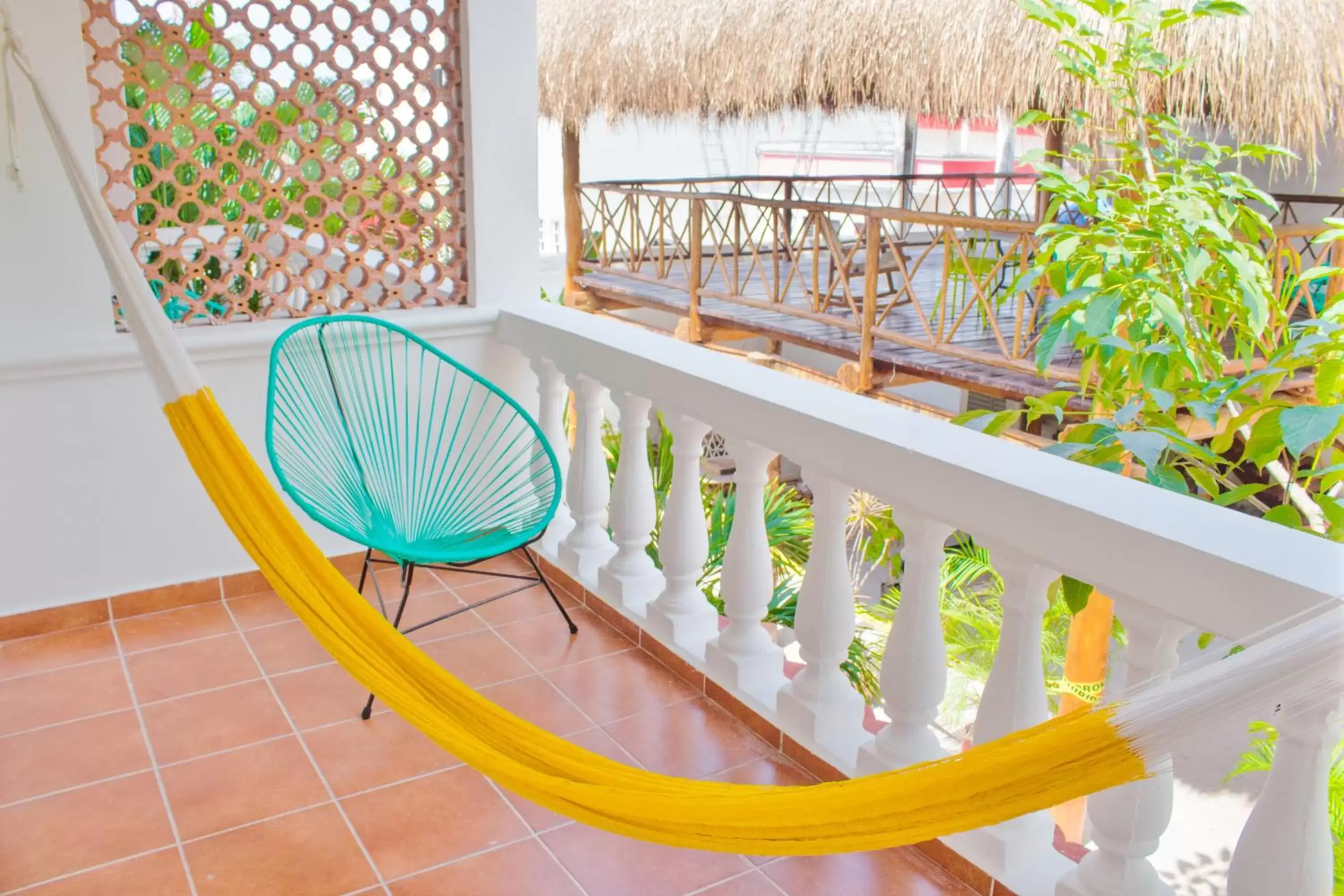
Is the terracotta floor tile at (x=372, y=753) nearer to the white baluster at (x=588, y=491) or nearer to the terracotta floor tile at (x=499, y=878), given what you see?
the terracotta floor tile at (x=499, y=878)

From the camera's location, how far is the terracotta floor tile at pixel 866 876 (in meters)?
1.74

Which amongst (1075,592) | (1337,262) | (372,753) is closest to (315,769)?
(372,753)

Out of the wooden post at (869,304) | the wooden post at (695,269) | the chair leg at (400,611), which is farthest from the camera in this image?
the wooden post at (695,269)

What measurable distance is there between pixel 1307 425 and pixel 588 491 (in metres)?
1.64

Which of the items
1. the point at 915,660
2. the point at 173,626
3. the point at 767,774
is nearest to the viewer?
the point at 915,660

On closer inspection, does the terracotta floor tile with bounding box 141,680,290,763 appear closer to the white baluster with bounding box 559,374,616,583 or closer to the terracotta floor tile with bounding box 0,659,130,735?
the terracotta floor tile with bounding box 0,659,130,735

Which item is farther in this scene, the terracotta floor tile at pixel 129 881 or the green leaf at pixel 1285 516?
the terracotta floor tile at pixel 129 881

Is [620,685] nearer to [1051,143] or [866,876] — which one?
[866,876]

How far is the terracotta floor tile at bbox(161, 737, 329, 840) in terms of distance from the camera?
192cm

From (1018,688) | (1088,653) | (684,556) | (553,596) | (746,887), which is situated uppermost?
(1018,688)

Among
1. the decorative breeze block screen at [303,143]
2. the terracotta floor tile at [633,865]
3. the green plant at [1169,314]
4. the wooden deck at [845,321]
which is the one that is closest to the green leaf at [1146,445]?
the green plant at [1169,314]

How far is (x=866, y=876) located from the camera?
5.80 feet

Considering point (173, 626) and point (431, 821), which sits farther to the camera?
point (173, 626)

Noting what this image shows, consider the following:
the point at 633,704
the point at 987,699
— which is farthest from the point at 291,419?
the point at 987,699
